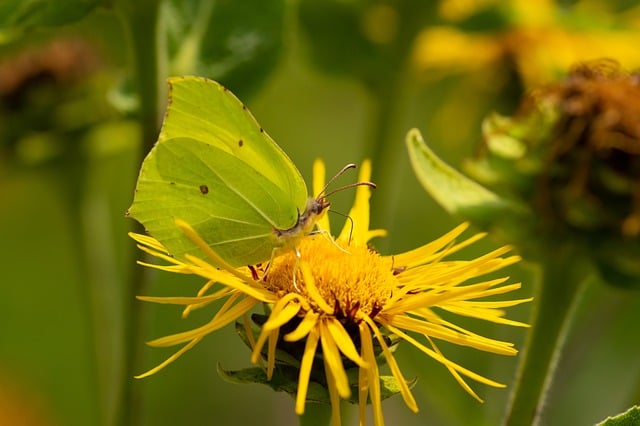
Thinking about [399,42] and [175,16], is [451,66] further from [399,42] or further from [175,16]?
[175,16]

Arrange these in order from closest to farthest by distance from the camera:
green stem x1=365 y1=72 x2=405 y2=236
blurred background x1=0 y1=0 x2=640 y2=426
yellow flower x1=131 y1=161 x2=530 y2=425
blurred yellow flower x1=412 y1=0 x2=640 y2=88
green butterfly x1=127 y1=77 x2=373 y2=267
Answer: yellow flower x1=131 y1=161 x2=530 y2=425
green butterfly x1=127 y1=77 x2=373 y2=267
blurred background x1=0 y1=0 x2=640 y2=426
green stem x1=365 y1=72 x2=405 y2=236
blurred yellow flower x1=412 y1=0 x2=640 y2=88

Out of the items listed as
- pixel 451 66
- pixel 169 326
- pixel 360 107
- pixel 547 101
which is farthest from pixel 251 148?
pixel 360 107

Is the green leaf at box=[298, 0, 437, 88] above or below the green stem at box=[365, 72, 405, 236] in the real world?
above

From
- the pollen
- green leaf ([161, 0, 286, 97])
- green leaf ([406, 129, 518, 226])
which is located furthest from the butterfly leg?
green leaf ([161, 0, 286, 97])

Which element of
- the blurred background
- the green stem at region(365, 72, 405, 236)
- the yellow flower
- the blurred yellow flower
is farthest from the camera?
the blurred yellow flower

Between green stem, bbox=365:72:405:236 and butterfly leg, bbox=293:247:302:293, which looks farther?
green stem, bbox=365:72:405:236

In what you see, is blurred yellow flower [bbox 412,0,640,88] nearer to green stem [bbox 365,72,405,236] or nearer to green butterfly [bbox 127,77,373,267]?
green stem [bbox 365,72,405,236]

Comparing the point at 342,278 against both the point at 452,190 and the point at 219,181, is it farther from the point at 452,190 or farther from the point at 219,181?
the point at 219,181
